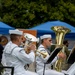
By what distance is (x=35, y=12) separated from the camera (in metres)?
25.8

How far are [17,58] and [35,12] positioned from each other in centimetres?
1873

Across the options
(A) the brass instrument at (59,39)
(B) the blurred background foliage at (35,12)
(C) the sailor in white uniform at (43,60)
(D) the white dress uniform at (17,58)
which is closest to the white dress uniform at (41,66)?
(C) the sailor in white uniform at (43,60)

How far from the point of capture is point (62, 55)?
8547mm

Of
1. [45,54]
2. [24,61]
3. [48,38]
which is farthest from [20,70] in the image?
[48,38]

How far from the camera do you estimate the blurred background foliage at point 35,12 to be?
25453 mm

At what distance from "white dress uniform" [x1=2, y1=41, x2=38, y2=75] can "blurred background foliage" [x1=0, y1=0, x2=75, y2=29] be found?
1781 cm

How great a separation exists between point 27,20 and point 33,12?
65cm

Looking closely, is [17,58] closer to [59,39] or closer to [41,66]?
[41,66]

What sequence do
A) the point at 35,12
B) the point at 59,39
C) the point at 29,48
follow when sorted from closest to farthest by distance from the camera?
the point at 29,48
the point at 59,39
the point at 35,12

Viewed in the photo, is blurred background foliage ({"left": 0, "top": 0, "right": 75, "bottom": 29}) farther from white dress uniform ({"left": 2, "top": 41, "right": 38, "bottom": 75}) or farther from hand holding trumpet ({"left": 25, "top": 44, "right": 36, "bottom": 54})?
hand holding trumpet ({"left": 25, "top": 44, "right": 36, "bottom": 54})

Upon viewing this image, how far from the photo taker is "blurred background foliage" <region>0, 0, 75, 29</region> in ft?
83.5

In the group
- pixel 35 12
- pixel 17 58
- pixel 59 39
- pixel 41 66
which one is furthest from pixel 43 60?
pixel 35 12

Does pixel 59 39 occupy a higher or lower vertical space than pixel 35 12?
lower

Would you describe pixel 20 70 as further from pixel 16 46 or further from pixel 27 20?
pixel 27 20
